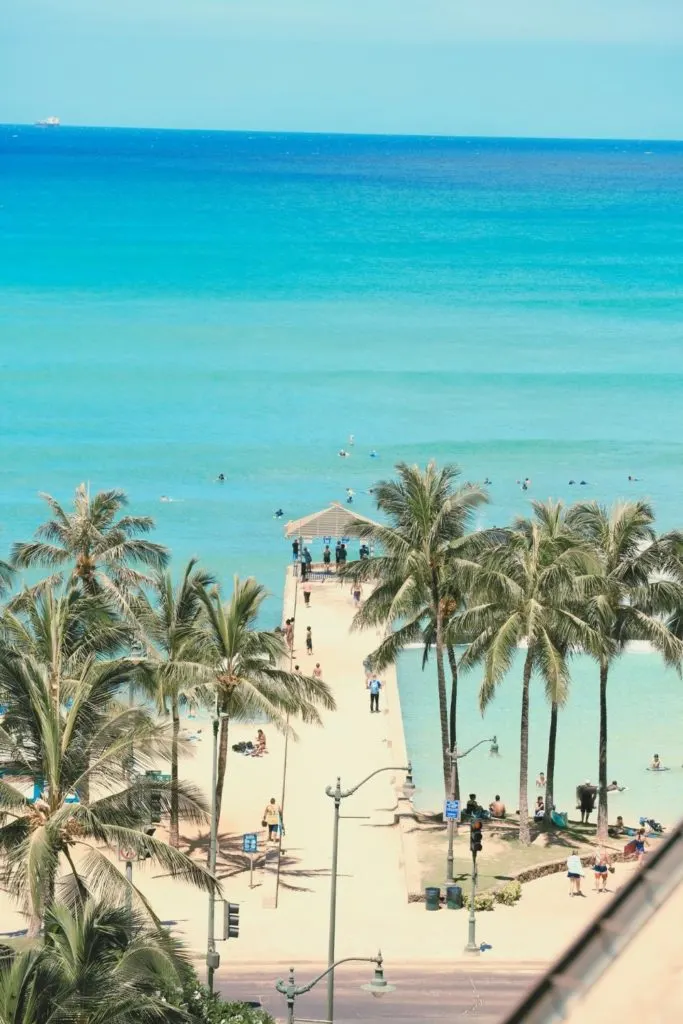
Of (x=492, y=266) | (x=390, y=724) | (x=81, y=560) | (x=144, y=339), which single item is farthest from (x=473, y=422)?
(x=492, y=266)

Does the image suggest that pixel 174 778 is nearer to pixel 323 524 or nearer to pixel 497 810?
pixel 497 810

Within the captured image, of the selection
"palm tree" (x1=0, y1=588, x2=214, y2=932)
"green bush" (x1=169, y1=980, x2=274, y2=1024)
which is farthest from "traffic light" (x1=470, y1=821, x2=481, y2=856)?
"palm tree" (x1=0, y1=588, x2=214, y2=932)

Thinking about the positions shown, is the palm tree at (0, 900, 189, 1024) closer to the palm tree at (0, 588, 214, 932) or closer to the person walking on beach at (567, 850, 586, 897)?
the palm tree at (0, 588, 214, 932)

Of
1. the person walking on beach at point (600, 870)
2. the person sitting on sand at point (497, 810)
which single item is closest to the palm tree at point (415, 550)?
the person sitting on sand at point (497, 810)

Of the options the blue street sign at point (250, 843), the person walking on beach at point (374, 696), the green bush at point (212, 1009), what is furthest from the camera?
the person walking on beach at point (374, 696)

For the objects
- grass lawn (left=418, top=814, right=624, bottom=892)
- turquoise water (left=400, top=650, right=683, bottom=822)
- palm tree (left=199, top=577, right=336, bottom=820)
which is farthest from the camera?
turquoise water (left=400, top=650, right=683, bottom=822)

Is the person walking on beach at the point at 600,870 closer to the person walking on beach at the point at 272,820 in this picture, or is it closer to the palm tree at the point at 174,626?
the person walking on beach at the point at 272,820
